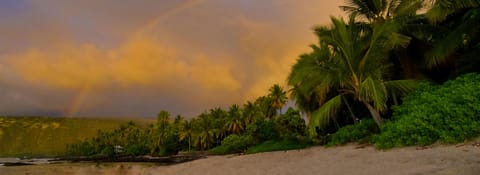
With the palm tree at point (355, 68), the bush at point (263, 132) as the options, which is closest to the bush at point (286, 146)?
the palm tree at point (355, 68)

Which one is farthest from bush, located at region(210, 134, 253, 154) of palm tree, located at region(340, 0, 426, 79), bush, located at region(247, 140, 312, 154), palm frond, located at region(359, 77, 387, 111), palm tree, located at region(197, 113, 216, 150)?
palm frond, located at region(359, 77, 387, 111)

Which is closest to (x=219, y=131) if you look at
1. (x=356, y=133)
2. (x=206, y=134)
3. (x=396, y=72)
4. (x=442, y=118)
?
(x=206, y=134)

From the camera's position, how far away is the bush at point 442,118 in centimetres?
1338

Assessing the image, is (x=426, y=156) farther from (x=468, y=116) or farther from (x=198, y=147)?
(x=198, y=147)

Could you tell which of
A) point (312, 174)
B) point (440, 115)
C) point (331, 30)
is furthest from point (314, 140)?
point (312, 174)

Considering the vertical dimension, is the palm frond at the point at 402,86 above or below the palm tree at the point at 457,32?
below

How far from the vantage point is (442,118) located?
14.3 metres

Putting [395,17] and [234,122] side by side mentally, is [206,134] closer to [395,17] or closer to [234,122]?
[234,122]

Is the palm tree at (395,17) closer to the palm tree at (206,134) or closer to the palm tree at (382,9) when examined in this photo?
the palm tree at (382,9)

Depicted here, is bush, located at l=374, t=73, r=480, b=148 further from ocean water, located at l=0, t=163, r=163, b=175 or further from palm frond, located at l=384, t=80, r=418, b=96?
ocean water, located at l=0, t=163, r=163, b=175

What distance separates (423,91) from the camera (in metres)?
18.2

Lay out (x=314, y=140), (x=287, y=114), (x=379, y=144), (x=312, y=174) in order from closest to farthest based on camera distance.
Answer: (x=312, y=174), (x=379, y=144), (x=314, y=140), (x=287, y=114)

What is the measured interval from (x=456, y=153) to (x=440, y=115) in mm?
4452

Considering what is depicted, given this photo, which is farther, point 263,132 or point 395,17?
point 263,132
